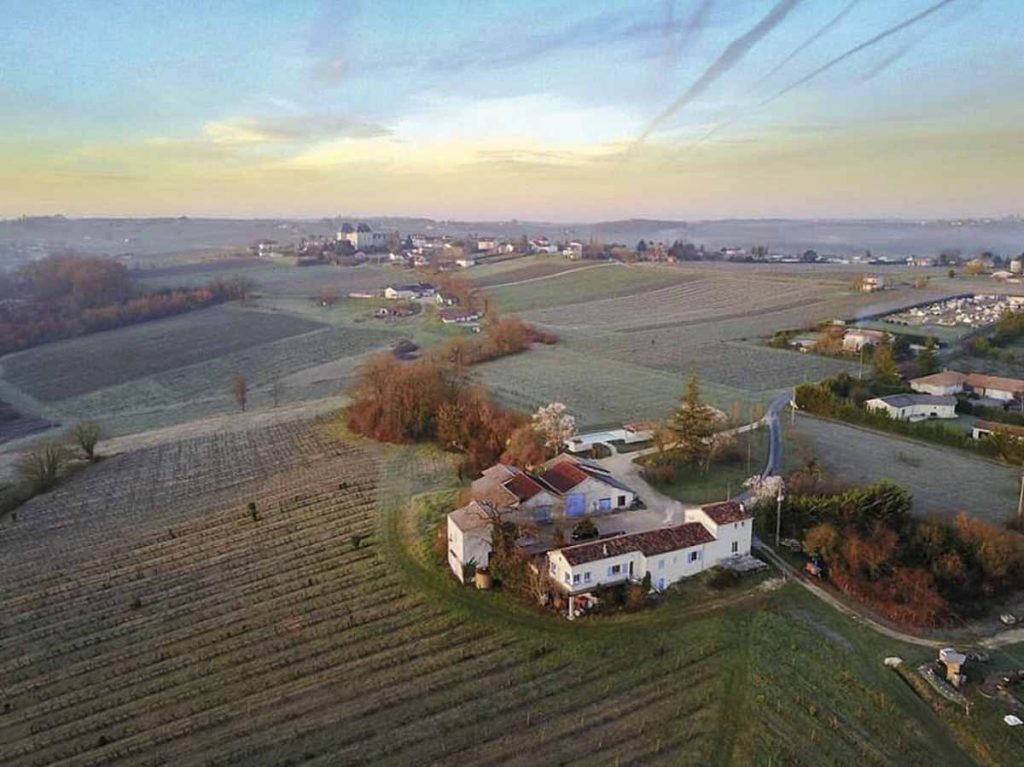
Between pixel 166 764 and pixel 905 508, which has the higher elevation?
pixel 905 508

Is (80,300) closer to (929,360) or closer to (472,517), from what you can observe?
(472,517)

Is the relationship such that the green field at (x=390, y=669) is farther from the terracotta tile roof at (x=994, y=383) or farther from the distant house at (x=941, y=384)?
the terracotta tile roof at (x=994, y=383)

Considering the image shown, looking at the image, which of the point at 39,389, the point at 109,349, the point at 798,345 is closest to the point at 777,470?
the point at 798,345

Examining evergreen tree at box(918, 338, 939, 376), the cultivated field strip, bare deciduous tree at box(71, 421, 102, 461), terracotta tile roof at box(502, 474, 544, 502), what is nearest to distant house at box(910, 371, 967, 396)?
evergreen tree at box(918, 338, 939, 376)

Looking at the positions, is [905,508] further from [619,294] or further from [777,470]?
[619,294]

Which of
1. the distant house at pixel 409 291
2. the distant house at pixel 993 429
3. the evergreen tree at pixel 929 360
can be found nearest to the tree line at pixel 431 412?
the distant house at pixel 993 429

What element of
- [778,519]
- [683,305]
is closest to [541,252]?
[683,305]

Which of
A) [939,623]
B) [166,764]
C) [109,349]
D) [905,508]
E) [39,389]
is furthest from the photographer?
[109,349]
